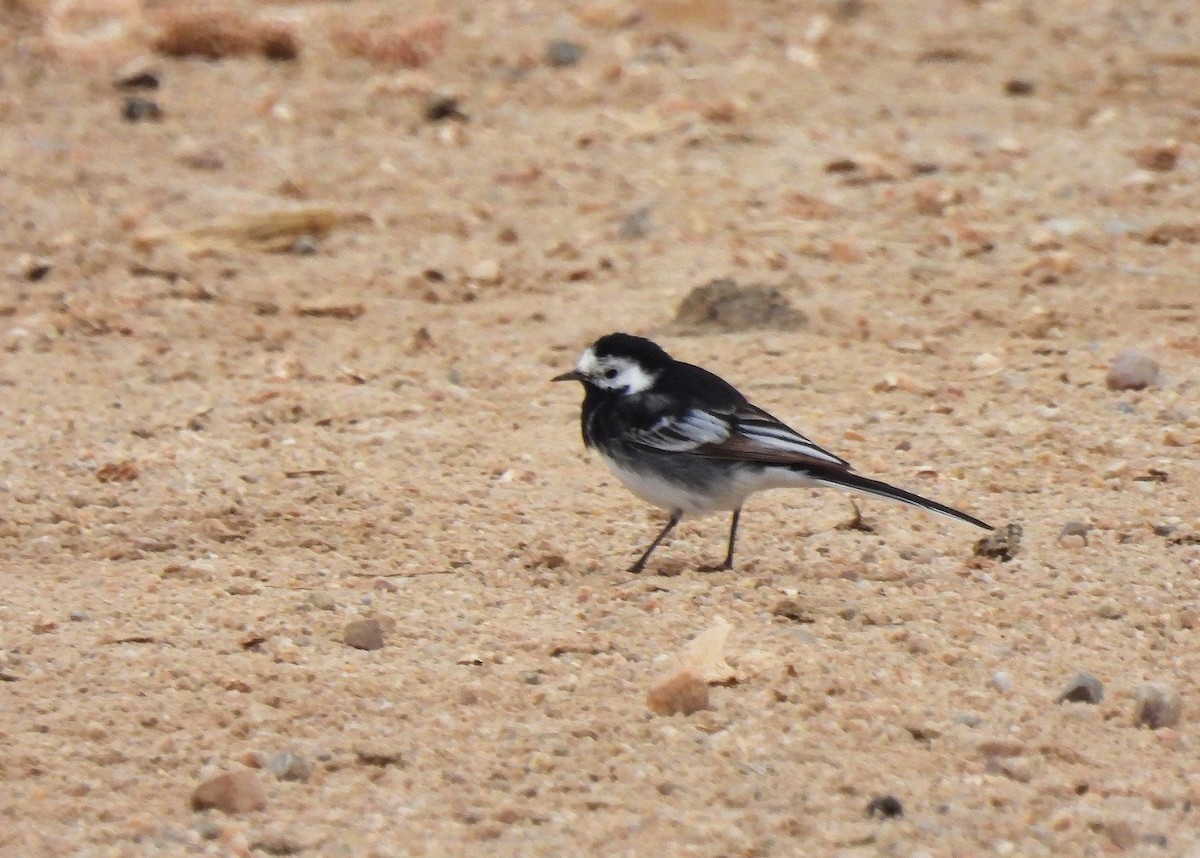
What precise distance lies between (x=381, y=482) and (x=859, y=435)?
1.83m

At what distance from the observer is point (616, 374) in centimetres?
705

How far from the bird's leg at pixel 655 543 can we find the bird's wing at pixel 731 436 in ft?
0.85

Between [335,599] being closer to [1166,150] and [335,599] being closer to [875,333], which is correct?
[875,333]

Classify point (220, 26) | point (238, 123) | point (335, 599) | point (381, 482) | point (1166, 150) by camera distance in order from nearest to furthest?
point (335, 599) < point (381, 482) < point (1166, 150) < point (238, 123) < point (220, 26)

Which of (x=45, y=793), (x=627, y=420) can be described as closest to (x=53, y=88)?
(x=627, y=420)

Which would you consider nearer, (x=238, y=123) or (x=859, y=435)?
(x=859, y=435)

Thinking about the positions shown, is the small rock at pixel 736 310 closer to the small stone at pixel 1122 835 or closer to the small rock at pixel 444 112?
the small rock at pixel 444 112

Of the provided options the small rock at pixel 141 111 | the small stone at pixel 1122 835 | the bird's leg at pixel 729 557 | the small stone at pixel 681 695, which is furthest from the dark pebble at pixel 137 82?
the small stone at pixel 1122 835

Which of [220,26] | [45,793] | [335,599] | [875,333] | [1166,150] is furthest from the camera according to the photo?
[220,26]

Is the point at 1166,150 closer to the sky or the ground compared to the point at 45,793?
closer to the sky

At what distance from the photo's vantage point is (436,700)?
5375mm

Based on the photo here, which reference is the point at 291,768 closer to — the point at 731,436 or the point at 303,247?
the point at 731,436

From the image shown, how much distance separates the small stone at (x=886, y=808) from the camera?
462 cm

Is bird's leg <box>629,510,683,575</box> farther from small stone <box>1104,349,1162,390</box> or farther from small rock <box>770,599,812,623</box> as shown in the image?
small stone <box>1104,349,1162,390</box>
